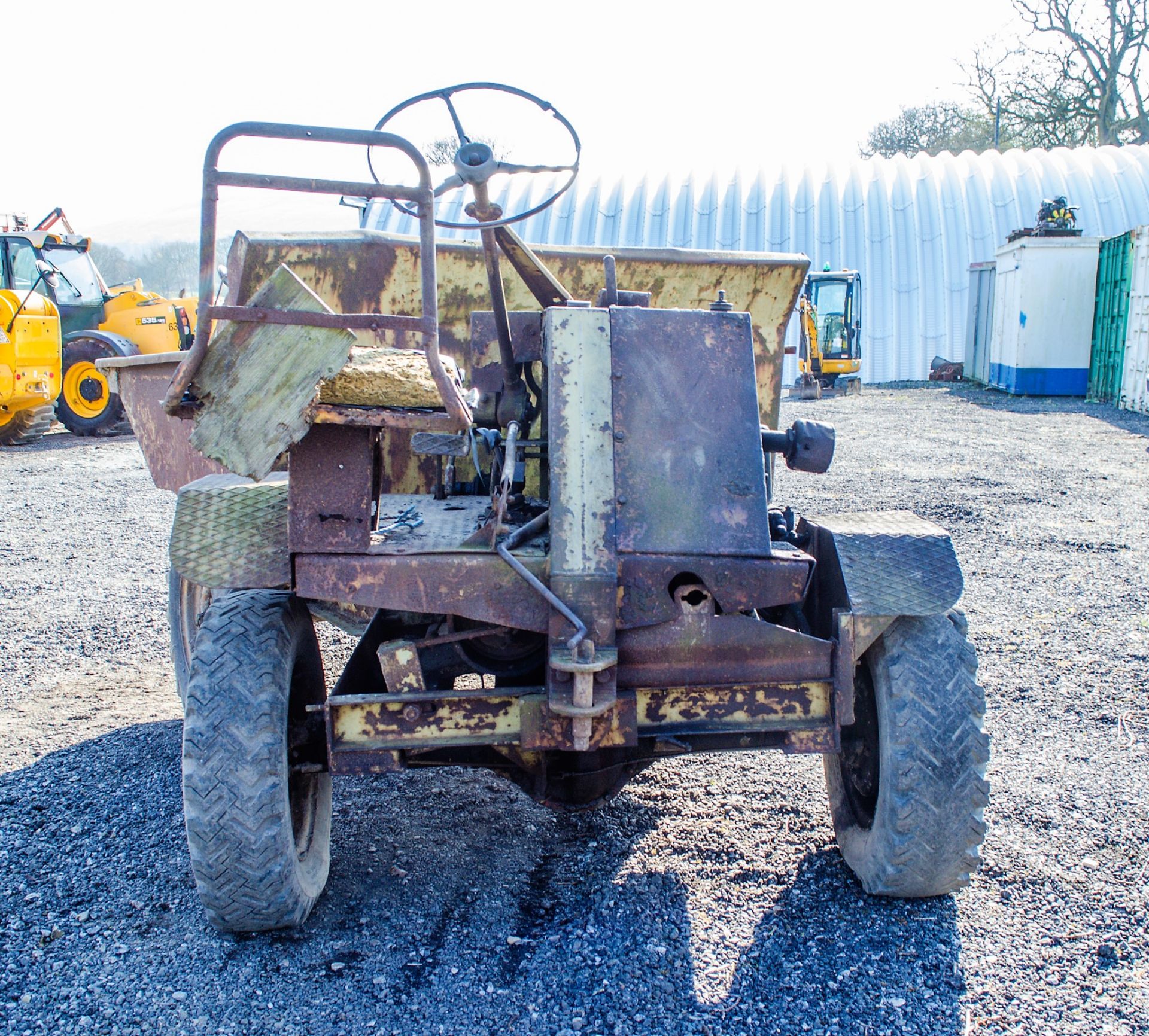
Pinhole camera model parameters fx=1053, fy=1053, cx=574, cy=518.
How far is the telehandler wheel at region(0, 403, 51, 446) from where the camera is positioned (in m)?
13.6

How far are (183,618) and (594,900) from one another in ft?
7.57

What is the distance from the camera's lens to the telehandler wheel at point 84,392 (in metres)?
14.8

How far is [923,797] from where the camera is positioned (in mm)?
2756

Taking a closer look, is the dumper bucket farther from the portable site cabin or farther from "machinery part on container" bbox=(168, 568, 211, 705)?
the portable site cabin

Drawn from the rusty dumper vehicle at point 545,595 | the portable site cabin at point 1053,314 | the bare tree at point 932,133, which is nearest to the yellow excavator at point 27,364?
the rusty dumper vehicle at point 545,595

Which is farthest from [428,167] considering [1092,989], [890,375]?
[890,375]

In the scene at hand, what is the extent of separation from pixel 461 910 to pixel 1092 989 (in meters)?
1.60

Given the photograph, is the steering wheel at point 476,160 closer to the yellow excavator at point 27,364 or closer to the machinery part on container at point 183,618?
the machinery part on container at point 183,618

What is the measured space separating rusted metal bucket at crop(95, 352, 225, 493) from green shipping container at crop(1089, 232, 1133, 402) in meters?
16.8

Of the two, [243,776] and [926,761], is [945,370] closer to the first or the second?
[926,761]

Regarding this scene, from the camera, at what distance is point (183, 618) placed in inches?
173

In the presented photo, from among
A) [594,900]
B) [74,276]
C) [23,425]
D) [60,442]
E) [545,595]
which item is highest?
[74,276]

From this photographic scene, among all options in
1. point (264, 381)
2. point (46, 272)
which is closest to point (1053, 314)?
point (46, 272)

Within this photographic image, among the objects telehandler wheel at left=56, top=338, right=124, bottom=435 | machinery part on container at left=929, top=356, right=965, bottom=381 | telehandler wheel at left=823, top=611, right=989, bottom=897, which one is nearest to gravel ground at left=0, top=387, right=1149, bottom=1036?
telehandler wheel at left=823, top=611, right=989, bottom=897
